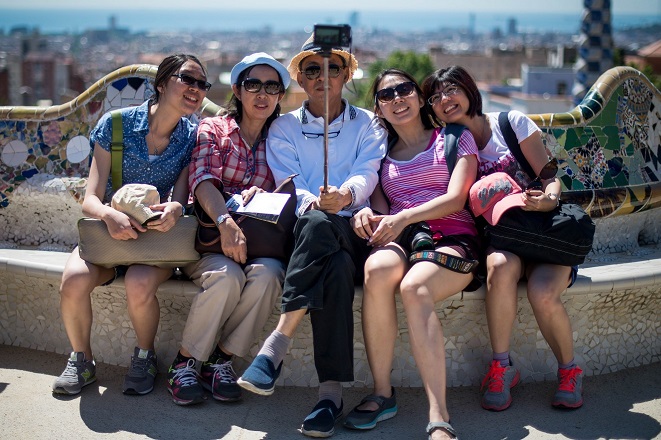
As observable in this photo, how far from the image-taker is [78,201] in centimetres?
542

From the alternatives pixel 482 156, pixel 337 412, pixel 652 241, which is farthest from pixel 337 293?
pixel 652 241

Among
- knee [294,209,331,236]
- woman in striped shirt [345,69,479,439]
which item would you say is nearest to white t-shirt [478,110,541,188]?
woman in striped shirt [345,69,479,439]

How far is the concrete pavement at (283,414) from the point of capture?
12.3 ft

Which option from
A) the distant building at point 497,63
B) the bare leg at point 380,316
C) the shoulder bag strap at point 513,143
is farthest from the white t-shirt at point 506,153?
the distant building at point 497,63

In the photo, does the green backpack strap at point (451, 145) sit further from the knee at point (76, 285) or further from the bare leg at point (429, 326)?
the knee at point (76, 285)

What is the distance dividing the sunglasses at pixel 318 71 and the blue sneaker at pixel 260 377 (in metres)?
1.63

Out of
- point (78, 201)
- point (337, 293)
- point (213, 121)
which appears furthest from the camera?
point (78, 201)

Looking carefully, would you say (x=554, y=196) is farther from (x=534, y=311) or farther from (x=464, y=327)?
(x=464, y=327)

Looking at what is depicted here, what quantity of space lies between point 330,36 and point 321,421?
1735 millimetres

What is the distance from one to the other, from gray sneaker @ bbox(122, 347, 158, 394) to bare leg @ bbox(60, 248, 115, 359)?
0.27 meters

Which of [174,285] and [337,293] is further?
[174,285]

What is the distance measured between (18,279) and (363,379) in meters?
2.10

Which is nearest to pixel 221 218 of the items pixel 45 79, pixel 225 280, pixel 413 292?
pixel 225 280

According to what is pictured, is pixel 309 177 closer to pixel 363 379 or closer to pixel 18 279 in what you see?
pixel 363 379
